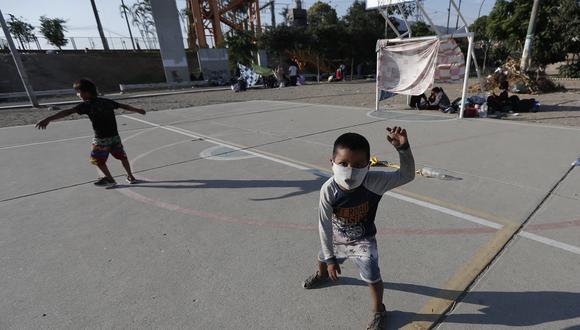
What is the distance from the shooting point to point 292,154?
599cm

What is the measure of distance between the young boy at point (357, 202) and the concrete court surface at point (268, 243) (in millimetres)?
410

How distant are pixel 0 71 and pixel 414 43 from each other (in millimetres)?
40501

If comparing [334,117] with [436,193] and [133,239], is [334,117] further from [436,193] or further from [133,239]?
[133,239]

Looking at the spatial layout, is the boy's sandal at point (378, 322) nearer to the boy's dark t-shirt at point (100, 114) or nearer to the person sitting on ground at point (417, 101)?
the boy's dark t-shirt at point (100, 114)

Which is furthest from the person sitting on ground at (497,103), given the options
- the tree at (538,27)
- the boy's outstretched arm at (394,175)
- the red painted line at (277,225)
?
the tree at (538,27)

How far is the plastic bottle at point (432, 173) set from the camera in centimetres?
445

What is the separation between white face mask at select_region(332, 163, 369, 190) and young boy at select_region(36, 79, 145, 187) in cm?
404

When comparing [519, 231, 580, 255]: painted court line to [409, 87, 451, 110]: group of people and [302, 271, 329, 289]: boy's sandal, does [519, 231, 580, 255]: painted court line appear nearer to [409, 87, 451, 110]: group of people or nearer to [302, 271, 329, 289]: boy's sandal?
[302, 271, 329, 289]: boy's sandal

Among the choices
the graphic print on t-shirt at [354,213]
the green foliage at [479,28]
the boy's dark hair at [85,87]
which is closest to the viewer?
the graphic print on t-shirt at [354,213]

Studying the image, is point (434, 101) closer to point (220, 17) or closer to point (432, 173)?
point (432, 173)

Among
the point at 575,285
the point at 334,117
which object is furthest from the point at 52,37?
the point at 575,285

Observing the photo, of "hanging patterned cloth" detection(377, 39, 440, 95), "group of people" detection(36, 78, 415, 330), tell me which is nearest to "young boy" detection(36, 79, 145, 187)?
"group of people" detection(36, 78, 415, 330)

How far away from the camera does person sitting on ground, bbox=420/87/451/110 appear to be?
32.2ft

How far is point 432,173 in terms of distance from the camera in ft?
14.8
